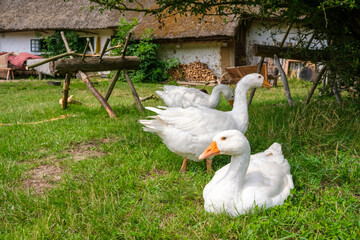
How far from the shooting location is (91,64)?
650 cm

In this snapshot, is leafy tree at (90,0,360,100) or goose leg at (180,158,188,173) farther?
leafy tree at (90,0,360,100)

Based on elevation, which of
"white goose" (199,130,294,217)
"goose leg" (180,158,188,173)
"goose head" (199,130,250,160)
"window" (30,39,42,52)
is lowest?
"goose leg" (180,158,188,173)

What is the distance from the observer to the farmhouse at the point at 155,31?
15.7 m

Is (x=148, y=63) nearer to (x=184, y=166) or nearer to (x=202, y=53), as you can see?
(x=202, y=53)

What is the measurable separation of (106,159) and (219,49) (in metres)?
13.0

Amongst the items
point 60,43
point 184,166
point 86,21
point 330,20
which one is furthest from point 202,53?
point 184,166

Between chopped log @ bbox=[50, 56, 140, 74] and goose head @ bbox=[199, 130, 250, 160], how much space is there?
418 cm

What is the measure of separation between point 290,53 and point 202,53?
10.7m

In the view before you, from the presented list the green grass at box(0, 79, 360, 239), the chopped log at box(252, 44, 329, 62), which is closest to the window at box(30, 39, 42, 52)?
the green grass at box(0, 79, 360, 239)

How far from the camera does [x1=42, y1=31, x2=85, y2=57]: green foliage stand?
2064cm

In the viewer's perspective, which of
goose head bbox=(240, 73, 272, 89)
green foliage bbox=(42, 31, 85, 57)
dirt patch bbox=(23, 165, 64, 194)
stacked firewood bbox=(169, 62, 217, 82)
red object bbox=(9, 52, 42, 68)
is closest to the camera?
dirt patch bbox=(23, 165, 64, 194)

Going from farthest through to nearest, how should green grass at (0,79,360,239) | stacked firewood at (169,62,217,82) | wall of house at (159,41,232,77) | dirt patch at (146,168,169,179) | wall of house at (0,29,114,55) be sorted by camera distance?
wall of house at (0,29,114,55), stacked firewood at (169,62,217,82), wall of house at (159,41,232,77), dirt patch at (146,168,169,179), green grass at (0,79,360,239)

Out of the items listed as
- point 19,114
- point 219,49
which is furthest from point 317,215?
point 219,49

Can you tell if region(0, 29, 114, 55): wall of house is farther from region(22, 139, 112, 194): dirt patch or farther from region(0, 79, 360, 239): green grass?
region(22, 139, 112, 194): dirt patch
